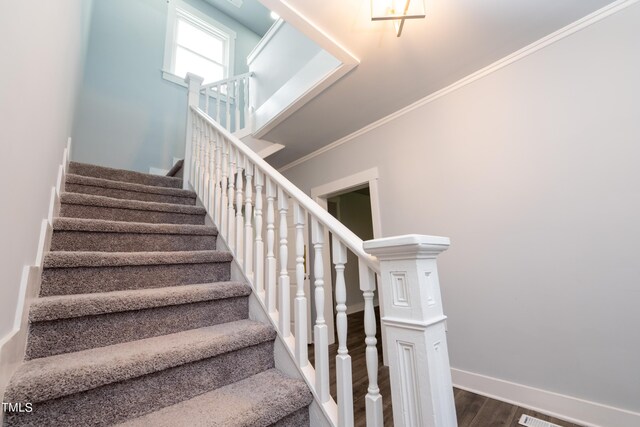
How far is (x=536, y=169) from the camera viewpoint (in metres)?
1.70

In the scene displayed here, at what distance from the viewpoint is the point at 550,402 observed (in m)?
1.56

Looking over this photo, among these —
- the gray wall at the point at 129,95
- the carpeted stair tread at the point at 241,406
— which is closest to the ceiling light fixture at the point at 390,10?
the carpeted stair tread at the point at 241,406

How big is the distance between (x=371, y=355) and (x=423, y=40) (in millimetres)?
1806

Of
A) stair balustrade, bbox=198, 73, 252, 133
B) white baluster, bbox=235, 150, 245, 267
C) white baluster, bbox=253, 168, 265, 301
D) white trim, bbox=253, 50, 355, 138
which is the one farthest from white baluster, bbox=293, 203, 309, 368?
stair balustrade, bbox=198, 73, 252, 133

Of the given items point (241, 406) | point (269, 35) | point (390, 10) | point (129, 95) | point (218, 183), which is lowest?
point (241, 406)

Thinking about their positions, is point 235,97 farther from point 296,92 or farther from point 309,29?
point 309,29

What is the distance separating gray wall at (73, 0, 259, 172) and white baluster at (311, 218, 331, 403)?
3.13 metres

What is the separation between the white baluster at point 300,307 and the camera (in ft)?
3.70

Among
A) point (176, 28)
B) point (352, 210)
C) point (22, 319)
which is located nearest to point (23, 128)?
point (22, 319)

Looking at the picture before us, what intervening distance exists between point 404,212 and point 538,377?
4.47ft

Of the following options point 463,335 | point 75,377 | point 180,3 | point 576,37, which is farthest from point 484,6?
point 180,3

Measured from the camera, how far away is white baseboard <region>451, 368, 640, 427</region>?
1374 millimetres

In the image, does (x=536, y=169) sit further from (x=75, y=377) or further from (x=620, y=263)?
(x=75, y=377)

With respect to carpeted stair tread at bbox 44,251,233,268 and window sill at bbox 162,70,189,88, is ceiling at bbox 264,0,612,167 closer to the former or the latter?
carpeted stair tread at bbox 44,251,233,268
